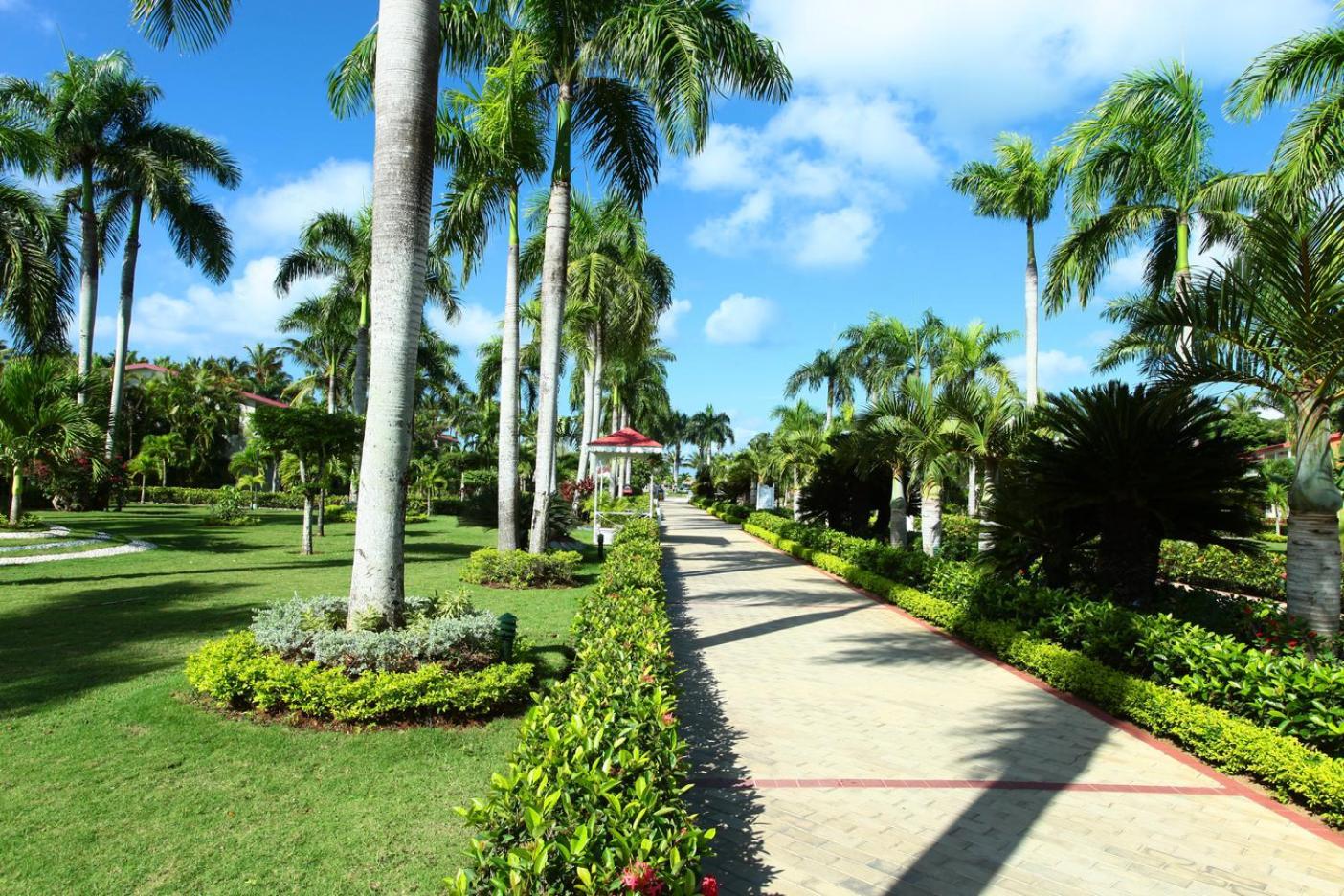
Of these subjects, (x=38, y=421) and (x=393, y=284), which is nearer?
(x=393, y=284)

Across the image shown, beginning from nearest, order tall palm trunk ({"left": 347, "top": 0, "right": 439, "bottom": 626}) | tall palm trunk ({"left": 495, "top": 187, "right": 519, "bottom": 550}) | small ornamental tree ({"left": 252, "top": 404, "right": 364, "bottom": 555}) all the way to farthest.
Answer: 1. tall palm trunk ({"left": 347, "top": 0, "right": 439, "bottom": 626})
2. tall palm trunk ({"left": 495, "top": 187, "right": 519, "bottom": 550})
3. small ornamental tree ({"left": 252, "top": 404, "right": 364, "bottom": 555})

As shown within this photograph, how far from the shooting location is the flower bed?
562cm

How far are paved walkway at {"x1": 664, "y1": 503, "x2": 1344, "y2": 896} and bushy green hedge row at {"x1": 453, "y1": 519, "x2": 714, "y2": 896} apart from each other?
0.87 metres

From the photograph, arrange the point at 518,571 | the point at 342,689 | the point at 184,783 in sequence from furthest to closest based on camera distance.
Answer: the point at 518,571, the point at 342,689, the point at 184,783

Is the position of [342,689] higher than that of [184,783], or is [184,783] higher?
[342,689]

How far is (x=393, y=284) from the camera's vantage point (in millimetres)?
6438

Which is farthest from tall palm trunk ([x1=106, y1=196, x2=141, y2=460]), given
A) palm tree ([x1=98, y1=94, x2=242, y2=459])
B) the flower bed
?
the flower bed

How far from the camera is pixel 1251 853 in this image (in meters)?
4.41

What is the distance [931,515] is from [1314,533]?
31.0 ft

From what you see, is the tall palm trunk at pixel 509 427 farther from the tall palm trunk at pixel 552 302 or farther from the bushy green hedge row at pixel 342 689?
the bushy green hedge row at pixel 342 689

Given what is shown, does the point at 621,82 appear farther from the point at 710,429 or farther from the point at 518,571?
the point at 710,429

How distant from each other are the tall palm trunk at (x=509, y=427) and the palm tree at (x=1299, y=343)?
10114 mm

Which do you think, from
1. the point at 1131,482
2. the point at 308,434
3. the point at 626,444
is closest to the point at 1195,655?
the point at 1131,482

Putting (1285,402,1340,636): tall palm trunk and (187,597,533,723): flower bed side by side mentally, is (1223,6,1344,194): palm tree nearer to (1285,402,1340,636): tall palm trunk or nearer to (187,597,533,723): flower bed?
(1285,402,1340,636): tall palm trunk
